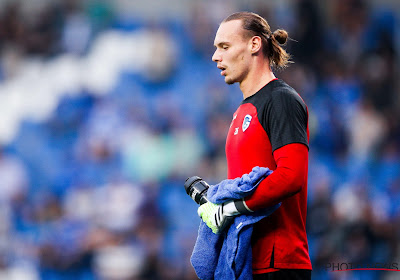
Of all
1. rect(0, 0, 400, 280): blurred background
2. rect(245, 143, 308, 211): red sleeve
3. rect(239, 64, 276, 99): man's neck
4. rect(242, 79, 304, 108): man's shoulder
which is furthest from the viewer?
rect(0, 0, 400, 280): blurred background

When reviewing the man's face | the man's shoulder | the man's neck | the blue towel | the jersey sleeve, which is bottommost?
the blue towel

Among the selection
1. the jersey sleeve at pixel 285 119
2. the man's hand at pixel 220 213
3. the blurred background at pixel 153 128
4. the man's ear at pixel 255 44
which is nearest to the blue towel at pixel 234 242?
the man's hand at pixel 220 213

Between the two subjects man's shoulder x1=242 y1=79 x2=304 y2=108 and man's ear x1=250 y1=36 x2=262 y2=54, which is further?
man's ear x1=250 y1=36 x2=262 y2=54

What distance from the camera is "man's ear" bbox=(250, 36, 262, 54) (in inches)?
109

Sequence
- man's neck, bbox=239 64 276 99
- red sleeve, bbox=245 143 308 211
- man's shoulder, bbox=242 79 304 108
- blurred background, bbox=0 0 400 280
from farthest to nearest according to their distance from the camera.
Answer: blurred background, bbox=0 0 400 280 → man's neck, bbox=239 64 276 99 → man's shoulder, bbox=242 79 304 108 → red sleeve, bbox=245 143 308 211

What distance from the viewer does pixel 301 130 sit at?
2.50 metres

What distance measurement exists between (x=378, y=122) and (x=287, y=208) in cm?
509

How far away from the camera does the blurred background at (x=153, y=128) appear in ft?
22.2

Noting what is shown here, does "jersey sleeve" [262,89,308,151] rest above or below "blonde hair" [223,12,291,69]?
below

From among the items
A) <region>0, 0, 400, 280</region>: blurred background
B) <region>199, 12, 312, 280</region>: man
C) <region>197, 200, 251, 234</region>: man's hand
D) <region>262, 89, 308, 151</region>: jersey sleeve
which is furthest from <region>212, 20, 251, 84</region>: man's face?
A: <region>0, 0, 400, 280</region>: blurred background

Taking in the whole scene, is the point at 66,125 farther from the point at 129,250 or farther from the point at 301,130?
the point at 301,130

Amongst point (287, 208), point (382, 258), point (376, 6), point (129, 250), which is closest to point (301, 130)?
point (287, 208)

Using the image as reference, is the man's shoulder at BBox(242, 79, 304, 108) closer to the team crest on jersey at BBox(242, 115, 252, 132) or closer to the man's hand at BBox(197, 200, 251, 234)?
the team crest on jersey at BBox(242, 115, 252, 132)

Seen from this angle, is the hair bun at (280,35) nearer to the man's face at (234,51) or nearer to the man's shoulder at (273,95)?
the man's face at (234,51)
